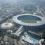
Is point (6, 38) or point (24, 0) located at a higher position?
point (6, 38)

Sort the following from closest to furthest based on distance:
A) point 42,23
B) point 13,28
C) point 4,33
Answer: point 4,33
point 13,28
point 42,23

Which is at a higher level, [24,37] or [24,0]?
[24,37]

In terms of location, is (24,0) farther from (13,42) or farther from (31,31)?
(13,42)

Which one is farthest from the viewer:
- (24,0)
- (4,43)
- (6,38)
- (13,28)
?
(24,0)

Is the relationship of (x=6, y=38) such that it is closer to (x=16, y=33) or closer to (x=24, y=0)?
(x=16, y=33)

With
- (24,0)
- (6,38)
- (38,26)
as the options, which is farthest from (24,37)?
(24,0)

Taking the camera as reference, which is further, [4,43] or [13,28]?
[13,28]

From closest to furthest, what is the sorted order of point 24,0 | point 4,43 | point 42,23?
1. point 4,43
2. point 42,23
3. point 24,0

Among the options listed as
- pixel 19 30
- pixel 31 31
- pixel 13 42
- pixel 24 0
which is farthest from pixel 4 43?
pixel 24 0

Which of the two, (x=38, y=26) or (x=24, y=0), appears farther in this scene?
(x=24, y=0)
